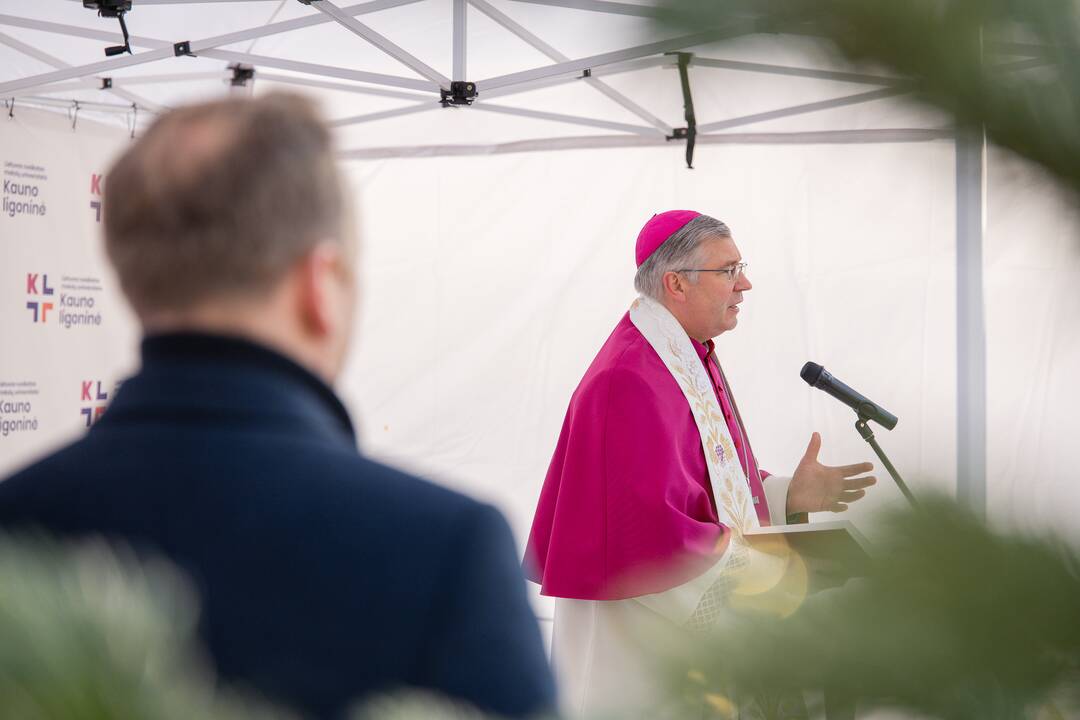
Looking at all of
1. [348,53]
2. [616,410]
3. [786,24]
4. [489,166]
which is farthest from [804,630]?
[489,166]

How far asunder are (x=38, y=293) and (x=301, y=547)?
565 centimetres

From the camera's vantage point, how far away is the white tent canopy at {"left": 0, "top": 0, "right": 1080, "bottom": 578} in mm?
5078

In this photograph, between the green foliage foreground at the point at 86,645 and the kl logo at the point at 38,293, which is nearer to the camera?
the green foliage foreground at the point at 86,645

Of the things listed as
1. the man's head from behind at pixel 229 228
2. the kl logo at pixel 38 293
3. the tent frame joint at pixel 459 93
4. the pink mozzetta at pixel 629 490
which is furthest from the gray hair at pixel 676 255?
the kl logo at pixel 38 293

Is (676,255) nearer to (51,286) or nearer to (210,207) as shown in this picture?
(210,207)

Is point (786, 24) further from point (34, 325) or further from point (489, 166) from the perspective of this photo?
point (489, 166)

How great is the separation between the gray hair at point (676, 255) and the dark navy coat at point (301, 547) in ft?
9.24

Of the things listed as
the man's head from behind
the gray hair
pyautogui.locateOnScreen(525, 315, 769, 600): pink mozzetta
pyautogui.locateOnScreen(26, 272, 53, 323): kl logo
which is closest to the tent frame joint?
the gray hair

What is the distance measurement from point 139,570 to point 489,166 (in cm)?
674

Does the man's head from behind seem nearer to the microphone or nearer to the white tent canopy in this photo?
the microphone

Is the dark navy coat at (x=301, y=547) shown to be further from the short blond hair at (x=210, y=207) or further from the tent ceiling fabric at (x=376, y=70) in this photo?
the tent ceiling fabric at (x=376, y=70)

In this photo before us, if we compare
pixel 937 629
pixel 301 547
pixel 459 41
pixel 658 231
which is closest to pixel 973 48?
pixel 937 629

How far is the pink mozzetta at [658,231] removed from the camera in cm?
375

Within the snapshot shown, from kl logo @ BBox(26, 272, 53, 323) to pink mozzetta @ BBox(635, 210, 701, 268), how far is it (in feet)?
12.2
